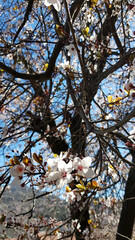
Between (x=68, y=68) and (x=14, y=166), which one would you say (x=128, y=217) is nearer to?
(x=68, y=68)

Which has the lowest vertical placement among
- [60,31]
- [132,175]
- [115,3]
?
[132,175]

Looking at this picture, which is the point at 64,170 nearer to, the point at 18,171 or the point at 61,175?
the point at 61,175

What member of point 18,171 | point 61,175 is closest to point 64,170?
point 61,175

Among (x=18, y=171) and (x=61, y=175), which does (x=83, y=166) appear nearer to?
(x=61, y=175)

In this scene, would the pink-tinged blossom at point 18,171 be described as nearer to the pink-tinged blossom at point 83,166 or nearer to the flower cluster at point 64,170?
the flower cluster at point 64,170

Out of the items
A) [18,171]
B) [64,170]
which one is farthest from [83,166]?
[18,171]

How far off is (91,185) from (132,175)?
2302 mm

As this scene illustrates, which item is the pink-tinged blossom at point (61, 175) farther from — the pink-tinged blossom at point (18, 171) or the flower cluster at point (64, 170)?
the pink-tinged blossom at point (18, 171)

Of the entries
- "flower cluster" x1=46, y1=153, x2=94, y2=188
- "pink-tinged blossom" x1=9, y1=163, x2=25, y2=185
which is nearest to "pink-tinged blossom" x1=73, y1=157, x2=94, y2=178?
"flower cluster" x1=46, y1=153, x2=94, y2=188

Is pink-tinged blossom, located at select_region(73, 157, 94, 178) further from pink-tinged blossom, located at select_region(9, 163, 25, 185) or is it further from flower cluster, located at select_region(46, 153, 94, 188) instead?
pink-tinged blossom, located at select_region(9, 163, 25, 185)

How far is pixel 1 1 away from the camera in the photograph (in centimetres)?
300

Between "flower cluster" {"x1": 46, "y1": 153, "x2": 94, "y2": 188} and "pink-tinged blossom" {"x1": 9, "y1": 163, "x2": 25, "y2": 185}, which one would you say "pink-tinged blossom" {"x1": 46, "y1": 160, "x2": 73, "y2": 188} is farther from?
"pink-tinged blossom" {"x1": 9, "y1": 163, "x2": 25, "y2": 185}

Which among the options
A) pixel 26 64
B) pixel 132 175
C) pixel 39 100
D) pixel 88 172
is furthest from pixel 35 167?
pixel 26 64

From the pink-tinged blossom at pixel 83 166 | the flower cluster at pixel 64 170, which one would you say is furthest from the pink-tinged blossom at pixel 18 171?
the pink-tinged blossom at pixel 83 166
